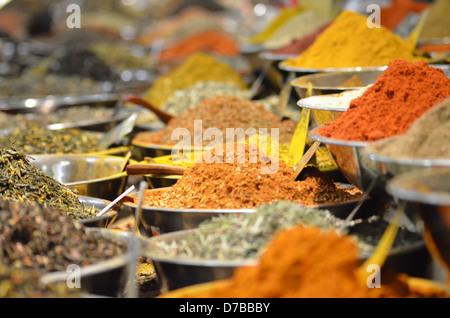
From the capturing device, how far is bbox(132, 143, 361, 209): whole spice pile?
60.6 inches

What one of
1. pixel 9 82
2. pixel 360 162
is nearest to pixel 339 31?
pixel 360 162

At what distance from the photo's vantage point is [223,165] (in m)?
1.65

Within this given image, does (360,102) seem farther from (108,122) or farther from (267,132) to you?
(108,122)

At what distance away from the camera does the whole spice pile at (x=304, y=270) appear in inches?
43.3

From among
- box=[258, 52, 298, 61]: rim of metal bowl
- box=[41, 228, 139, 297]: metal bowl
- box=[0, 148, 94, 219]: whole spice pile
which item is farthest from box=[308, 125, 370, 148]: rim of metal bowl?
box=[258, 52, 298, 61]: rim of metal bowl

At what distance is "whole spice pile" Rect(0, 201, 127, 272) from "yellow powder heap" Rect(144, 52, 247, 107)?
7.04ft

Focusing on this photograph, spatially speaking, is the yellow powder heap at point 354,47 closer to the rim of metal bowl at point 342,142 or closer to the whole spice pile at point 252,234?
the rim of metal bowl at point 342,142

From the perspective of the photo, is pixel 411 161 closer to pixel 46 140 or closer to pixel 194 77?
pixel 46 140

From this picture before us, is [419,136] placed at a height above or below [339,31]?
below

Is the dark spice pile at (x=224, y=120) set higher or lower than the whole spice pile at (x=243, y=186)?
higher

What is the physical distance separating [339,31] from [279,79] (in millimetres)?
591

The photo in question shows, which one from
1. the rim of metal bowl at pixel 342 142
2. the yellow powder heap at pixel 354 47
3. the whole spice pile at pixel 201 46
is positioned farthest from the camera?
the whole spice pile at pixel 201 46

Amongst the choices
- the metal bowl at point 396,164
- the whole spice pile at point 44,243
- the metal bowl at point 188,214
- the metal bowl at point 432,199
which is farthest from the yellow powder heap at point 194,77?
the metal bowl at point 432,199

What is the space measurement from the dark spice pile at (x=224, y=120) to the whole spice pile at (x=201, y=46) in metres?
3.01
